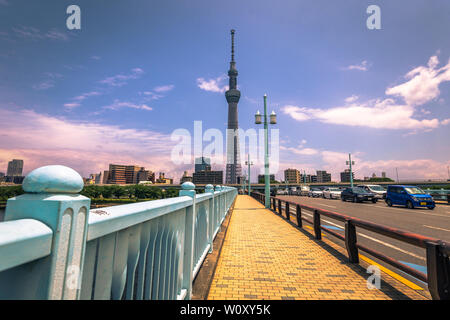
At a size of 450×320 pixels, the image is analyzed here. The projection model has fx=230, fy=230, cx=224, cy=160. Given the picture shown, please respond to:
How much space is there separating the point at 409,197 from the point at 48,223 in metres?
21.3

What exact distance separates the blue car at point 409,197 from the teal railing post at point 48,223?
68.5 feet

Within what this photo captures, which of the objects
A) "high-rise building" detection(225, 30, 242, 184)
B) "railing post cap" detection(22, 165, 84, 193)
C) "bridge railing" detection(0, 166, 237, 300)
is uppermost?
"high-rise building" detection(225, 30, 242, 184)

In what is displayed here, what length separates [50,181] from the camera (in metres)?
0.88

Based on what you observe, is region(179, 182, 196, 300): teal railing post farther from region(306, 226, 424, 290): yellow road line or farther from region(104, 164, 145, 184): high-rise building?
region(104, 164, 145, 184): high-rise building

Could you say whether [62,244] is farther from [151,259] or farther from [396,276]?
[396,276]

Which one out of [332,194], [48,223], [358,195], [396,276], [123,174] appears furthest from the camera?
[123,174]

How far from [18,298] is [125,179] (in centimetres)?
17785

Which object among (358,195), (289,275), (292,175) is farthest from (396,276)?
(292,175)

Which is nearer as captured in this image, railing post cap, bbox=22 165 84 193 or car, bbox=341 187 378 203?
railing post cap, bbox=22 165 84 193

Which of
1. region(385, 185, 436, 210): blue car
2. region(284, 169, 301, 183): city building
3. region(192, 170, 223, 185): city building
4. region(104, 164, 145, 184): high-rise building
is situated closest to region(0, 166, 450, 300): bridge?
region(385, 185, 436, 210): blue car

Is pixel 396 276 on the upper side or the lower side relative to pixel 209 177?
lower

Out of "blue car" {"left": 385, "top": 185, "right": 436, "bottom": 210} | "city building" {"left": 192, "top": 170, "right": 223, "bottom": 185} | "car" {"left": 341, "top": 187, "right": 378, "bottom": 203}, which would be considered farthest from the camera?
"city building" {"left": 192, "top": 170, "right": 223, "bottom": 185}

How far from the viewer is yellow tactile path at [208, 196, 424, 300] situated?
340 centimetres

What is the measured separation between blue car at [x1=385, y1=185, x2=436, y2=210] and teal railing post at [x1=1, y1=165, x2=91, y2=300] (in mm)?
20878
